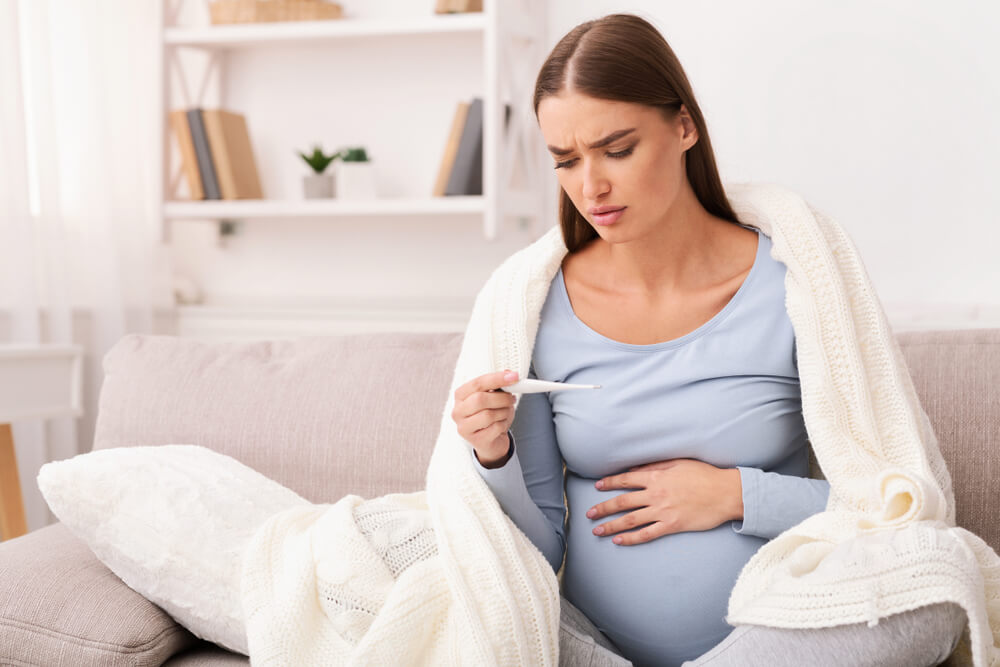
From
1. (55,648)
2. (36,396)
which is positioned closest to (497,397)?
(55,648)

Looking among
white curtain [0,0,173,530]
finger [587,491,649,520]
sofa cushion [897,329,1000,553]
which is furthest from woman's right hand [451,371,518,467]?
white curtain [0,0,173,530]

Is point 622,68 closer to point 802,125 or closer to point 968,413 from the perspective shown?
point 968,413

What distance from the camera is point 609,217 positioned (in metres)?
1.36

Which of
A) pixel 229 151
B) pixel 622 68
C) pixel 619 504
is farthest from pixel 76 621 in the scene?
pixel 229 151

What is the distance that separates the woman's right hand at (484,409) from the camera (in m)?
1.22

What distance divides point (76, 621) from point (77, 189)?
1.63m

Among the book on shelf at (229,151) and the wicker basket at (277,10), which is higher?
the wicker basket at (277,10)

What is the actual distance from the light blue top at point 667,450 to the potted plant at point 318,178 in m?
1.31

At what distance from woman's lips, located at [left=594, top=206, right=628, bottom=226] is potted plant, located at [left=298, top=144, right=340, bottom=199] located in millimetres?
1391

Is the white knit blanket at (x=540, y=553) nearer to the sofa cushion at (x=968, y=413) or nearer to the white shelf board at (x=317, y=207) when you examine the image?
the sofa cushion at (x=968, y=413)

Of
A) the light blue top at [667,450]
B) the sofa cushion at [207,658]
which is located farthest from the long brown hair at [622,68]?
the sofa cushion at [207,658]

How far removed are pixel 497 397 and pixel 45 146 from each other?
5.86 feet

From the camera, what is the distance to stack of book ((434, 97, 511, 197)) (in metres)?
2.48

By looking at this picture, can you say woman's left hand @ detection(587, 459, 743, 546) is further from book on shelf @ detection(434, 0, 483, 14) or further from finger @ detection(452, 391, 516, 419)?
book on shelf @ detection(434, 0, 483, 14)
